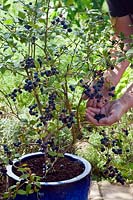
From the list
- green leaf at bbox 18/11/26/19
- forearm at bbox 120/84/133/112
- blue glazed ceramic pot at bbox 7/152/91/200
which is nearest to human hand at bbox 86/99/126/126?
forearm at bbox 120/84/133/112

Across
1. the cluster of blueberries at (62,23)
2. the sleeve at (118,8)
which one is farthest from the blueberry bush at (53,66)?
the sleeve at (118,8)

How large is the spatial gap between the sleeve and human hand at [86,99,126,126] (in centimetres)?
52

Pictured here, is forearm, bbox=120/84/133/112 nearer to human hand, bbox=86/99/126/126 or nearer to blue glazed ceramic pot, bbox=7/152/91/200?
human hand, bbox=86/99/126/126

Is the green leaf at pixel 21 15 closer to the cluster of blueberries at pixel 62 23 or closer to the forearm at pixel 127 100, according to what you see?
the cluster of blueberries at pixel 62 23

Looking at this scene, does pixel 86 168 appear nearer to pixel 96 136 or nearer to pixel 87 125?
pixel 87 125

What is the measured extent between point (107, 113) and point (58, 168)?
323mm

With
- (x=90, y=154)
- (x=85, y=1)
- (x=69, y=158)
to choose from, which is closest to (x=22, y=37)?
(x=69, y=158)

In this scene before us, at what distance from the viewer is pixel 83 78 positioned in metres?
2.08

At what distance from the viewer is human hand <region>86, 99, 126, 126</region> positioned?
2.08 m

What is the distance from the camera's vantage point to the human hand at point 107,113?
2080 mm

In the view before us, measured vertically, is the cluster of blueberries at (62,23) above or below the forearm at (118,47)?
above

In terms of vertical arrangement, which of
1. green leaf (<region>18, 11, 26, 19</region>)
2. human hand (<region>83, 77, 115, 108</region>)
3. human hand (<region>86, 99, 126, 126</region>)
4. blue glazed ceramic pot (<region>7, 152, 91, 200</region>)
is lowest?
blue glazed ceramic pot (<region>7, 152, 91, 200</region>)

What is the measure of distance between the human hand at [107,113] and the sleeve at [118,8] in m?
0.52

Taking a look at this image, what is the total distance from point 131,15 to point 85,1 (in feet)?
7.55
